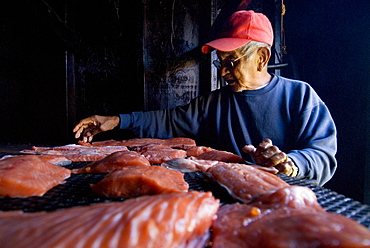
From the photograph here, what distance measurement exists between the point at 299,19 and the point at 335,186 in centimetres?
358

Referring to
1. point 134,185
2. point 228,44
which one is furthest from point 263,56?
point 134,185

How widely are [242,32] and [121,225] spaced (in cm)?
→ 289

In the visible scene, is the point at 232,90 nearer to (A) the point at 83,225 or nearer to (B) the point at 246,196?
(B) the point at 246,196

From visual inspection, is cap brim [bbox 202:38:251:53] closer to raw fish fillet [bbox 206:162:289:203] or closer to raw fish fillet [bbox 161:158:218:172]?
raw fish fillet [bbox 161:158:218:172]

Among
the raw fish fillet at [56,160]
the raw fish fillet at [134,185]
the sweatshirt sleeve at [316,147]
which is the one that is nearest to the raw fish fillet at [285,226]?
the raw fish fillet at [134,185]

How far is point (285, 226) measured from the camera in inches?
33.2

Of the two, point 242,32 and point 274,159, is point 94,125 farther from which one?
point 274,159

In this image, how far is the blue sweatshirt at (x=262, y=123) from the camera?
8.00 ft

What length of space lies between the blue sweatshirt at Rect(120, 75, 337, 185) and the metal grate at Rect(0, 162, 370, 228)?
0.76 meters

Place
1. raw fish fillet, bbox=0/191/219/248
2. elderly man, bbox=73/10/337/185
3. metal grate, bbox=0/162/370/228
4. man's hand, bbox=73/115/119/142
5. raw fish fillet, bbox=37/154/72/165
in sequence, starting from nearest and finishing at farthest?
raw fish fillet, bbox=0/191/219/248, metal grate, bbox=0/162/370/228, raw fish fillet, bbox=37/154/72/165, elderly man, bbox=73/10/337/185, man's hand, bbox=73/115/119/142

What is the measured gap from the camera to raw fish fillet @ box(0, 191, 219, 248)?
0.73m

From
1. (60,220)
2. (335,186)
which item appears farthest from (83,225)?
(335,186)

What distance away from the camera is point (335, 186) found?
162 inches

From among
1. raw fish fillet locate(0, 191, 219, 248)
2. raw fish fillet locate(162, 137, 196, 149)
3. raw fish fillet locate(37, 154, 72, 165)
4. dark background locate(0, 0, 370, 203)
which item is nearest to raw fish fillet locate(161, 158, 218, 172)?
raw fish fillet locate(0, 191, 219, 248)
